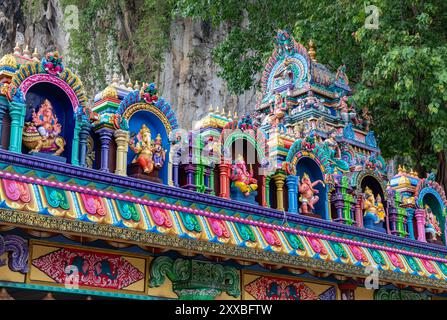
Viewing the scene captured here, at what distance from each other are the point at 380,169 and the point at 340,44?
518 cm

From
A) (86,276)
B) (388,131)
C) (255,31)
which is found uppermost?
(255,31)

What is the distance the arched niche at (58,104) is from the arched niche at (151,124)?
2.54 ft

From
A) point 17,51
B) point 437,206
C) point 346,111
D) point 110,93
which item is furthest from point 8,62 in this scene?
point 437,206

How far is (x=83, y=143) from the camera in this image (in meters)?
7.55

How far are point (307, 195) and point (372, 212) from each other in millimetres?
1542

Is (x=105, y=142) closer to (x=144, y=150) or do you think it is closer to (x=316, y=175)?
(x=144, y=150)

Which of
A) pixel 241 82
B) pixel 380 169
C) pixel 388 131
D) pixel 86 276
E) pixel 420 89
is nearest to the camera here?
pixel 86 276

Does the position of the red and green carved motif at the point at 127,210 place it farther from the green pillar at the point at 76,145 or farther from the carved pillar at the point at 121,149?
the green pillar at the point at 76,145

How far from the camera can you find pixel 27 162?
6.77 metres

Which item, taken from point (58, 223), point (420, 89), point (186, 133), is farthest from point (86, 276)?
point (420, 89)

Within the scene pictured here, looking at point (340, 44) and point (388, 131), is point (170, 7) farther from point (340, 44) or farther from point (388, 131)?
point (388, 131)

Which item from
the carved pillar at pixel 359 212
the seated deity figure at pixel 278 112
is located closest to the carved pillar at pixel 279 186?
the seated deity figure at pixel 278 112

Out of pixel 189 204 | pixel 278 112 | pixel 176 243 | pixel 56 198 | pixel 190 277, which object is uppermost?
pixel 278 112

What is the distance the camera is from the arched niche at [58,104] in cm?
738
